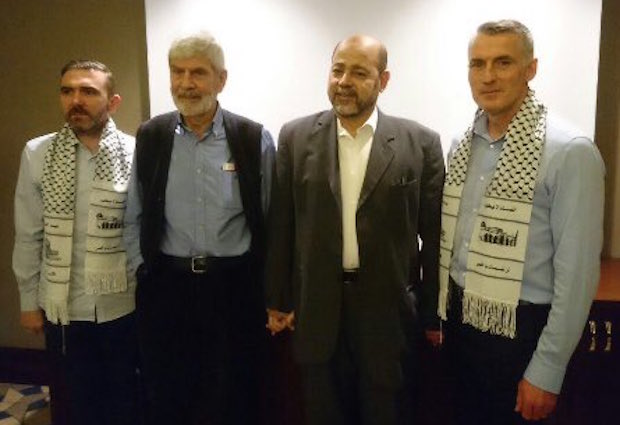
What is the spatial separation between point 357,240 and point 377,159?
0.25 meters

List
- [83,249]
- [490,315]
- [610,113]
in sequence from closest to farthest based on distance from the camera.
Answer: [490,315] → [83,249] → [610,113]

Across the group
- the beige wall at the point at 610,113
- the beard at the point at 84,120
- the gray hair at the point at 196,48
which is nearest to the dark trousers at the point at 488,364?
the gray hair at the point at 196,48

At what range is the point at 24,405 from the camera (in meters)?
3.18

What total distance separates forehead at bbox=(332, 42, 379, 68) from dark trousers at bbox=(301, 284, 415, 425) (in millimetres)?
A: 683

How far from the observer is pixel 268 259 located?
2027 mm

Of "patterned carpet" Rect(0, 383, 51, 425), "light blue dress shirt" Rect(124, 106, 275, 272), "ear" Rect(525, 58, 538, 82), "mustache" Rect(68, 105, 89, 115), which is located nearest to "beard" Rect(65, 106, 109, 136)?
"mustache" Rect(68, 105, 89, 115)

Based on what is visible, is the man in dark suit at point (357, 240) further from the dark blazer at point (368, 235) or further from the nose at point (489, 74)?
the nose at point (489, 74)

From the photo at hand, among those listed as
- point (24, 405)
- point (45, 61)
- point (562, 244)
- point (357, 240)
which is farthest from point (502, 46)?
point (24, 405)

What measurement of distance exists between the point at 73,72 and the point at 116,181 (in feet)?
1.34

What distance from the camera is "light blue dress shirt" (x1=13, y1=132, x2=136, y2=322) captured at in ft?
7.36

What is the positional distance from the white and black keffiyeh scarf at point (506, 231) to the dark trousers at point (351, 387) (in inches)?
12.3

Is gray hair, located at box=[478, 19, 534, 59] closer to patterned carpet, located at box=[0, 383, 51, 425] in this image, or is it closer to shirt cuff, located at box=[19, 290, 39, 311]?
shirt cuff, located at box=[19, 290, 39, 311]

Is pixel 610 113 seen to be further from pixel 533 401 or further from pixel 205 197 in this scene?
pixel 205 197

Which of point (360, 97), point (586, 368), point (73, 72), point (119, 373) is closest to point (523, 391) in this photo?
point (586, 368)
